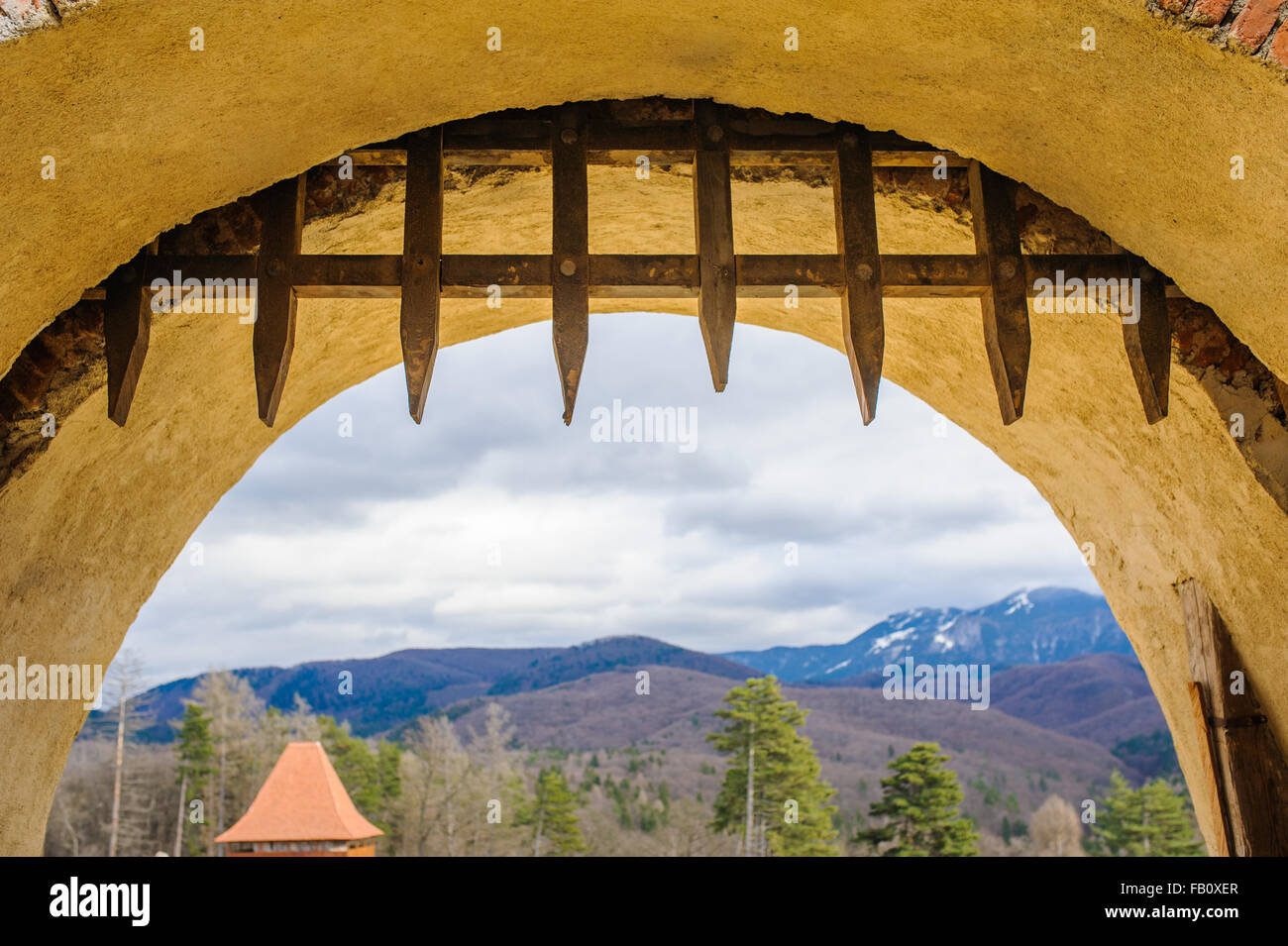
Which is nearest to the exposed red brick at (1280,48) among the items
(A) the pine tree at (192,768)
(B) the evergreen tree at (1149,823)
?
(B) the evergreen tree at (1149,823)

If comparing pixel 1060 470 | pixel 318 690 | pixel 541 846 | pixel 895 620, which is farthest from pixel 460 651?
pixel 1060 470

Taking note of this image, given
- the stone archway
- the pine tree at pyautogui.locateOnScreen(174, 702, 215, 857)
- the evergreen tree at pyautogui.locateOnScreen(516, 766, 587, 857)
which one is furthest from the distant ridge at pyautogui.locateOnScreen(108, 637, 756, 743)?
the stone archway

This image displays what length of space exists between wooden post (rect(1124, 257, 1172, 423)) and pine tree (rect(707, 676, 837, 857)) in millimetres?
26194

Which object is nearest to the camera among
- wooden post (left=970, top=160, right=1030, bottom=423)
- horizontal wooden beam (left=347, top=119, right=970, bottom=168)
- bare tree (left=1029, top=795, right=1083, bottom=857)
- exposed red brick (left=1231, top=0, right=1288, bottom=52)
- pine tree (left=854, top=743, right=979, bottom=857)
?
exposed red brick (left=1231, top=0, right=1288, bottom=52)

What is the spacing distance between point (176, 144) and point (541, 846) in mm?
32096

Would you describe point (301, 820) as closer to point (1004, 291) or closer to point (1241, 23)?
point (1004, 291)

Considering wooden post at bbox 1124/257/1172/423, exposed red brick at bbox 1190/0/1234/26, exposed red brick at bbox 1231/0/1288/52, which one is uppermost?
exposed red brick at bbox 1190/0/1234/26

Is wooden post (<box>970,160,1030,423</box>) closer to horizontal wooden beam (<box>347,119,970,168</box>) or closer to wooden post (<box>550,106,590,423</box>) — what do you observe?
horizontal wooden beam (<box>347,119,970,168</box>)

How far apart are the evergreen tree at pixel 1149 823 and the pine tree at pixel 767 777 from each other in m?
10.8

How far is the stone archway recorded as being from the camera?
2.16 m

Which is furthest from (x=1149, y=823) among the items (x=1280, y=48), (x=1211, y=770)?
(x=1280, y=48)

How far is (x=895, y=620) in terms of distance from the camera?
2906 inches

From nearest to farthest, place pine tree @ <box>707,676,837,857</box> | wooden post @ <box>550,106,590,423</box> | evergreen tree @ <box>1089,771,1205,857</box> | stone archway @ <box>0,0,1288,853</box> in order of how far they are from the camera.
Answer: stone archway @ <box>0,0,1288,853</box> < wooden post @ <box>550,106,590,423</box> < pine tree @ <box>707,676,837,857</box> < evergreen tree @ <box>1089,771,1205,857</box>

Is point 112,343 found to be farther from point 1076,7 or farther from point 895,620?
point 895,620
